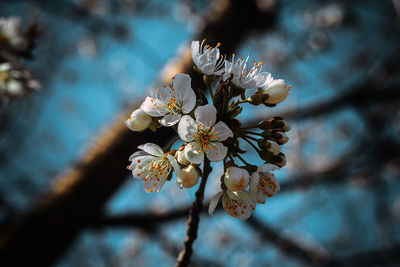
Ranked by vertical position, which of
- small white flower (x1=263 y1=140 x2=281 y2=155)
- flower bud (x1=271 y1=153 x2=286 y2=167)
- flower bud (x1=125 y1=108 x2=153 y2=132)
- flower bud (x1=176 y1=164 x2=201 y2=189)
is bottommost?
flower bud (x1=271 y1=153 x2=286 y2=167)

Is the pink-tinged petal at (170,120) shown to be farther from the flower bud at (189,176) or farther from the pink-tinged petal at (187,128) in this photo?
the flower bud at (189,176)

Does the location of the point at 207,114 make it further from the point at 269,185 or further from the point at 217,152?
the point at 269,185

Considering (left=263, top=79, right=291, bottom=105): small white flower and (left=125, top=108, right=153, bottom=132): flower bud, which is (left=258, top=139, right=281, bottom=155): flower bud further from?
(left=125, top=108, right=153, bottom=132): flower bud

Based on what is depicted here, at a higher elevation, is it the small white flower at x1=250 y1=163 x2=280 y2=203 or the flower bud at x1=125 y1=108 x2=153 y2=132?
the flower bud at x1=125 y1=108 x2=153 y2=132

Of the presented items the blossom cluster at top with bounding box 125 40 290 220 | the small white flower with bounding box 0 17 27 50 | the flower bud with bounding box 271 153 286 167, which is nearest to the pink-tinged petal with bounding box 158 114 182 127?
the blossom cluster at top with bounding box 125 40 290 220

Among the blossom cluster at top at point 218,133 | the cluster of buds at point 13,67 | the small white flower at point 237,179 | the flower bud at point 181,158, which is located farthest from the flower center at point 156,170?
the cluster of buds at point 13,67

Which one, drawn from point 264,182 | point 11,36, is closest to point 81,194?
point 11,36
